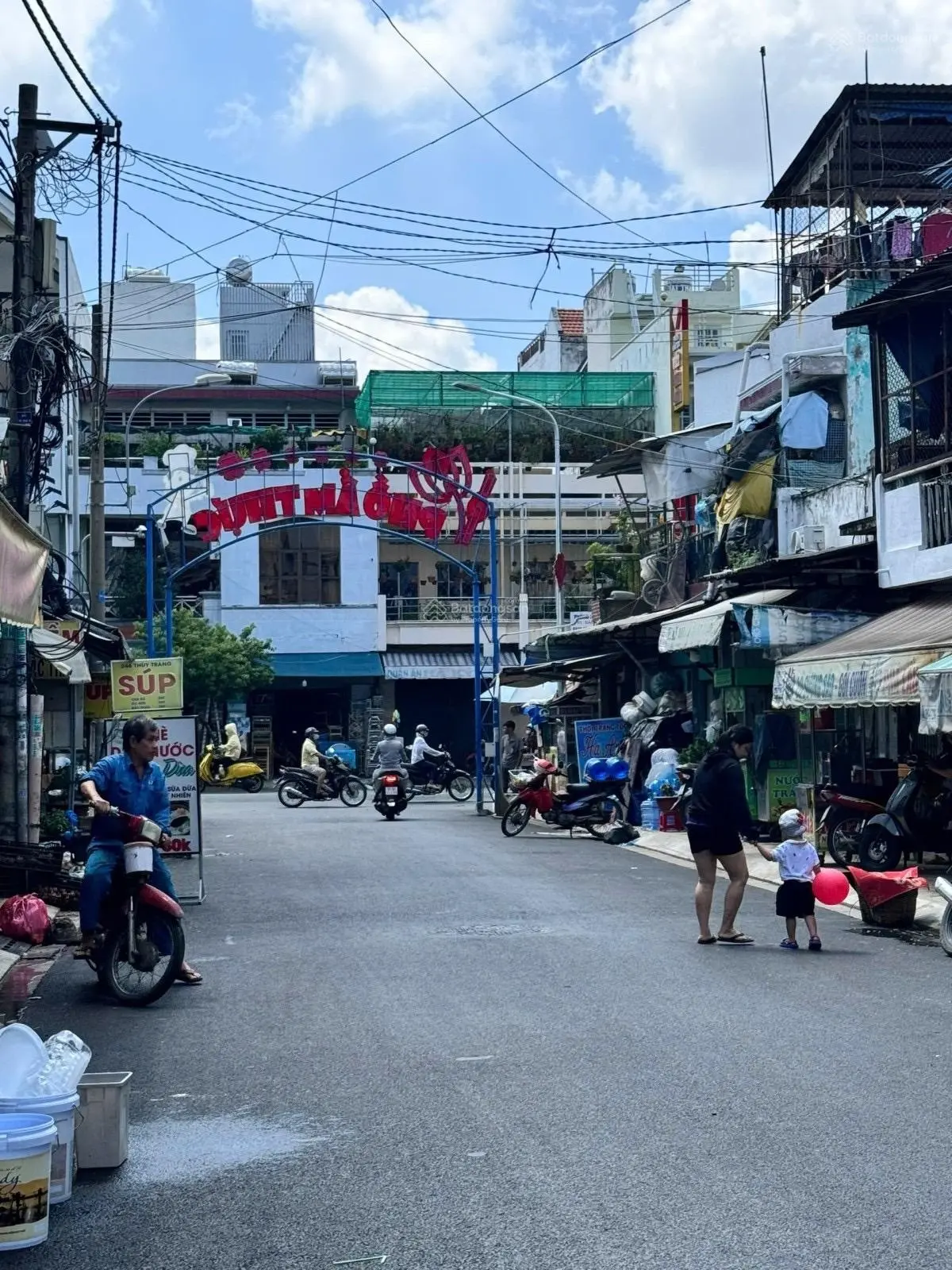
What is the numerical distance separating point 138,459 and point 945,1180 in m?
52.3

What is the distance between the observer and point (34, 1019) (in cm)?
980

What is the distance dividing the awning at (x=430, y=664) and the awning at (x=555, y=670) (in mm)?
13014

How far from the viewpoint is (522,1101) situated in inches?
286

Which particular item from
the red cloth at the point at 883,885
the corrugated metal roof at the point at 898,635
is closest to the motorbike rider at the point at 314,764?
the corrugated metal roof at the point at 898,635

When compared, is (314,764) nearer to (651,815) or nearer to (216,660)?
(651,815)

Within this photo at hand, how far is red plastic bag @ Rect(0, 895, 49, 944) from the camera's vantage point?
1336 centimetres

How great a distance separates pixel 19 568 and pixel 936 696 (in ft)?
30.9

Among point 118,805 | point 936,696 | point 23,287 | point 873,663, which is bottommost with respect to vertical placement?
point 118,805

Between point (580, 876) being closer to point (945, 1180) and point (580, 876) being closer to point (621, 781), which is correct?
point (621, 781)

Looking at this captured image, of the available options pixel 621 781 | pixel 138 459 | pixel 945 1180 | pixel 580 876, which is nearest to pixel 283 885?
pixel 580 876

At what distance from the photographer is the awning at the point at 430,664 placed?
5294 centimetres

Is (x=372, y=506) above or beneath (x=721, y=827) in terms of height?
above

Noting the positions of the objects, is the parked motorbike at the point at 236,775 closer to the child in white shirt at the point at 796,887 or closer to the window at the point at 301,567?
the window at the point at 301,567

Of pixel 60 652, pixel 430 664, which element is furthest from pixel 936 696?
pixel 430 664
